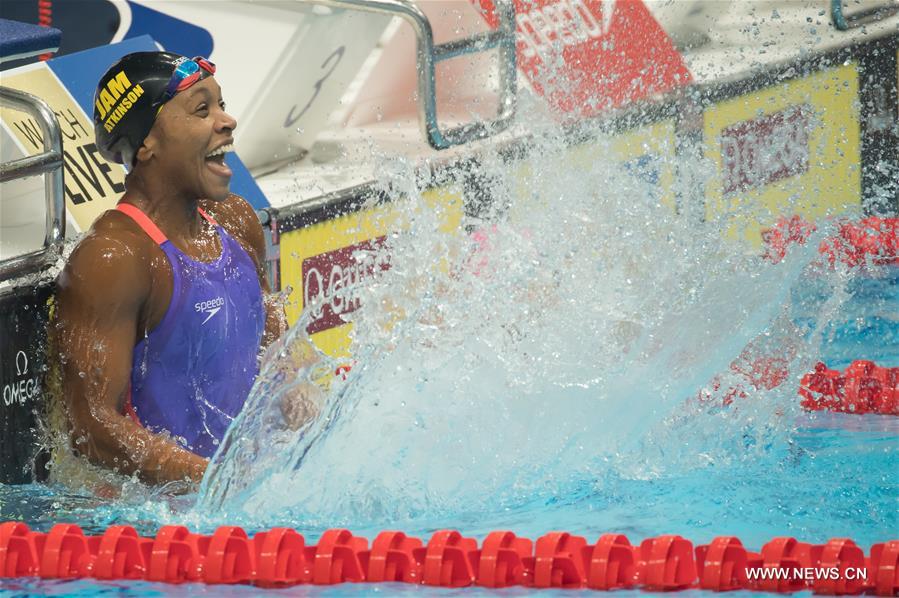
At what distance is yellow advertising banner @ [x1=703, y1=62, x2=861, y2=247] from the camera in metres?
5.60

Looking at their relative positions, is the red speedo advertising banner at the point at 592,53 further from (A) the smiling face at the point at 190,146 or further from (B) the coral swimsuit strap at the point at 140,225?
(B) the coral swimsuit strap at the point at 140,225

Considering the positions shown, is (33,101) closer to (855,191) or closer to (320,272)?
(320,272)

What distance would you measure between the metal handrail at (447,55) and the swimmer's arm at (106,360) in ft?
5.24

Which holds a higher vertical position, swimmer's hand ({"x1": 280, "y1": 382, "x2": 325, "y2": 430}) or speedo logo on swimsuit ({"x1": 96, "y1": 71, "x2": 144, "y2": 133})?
speedo logo on swimsuit ({"x1": 96, "y1": 71, "x2": 144, "y2": 133})

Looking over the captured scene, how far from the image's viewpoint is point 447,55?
452cm

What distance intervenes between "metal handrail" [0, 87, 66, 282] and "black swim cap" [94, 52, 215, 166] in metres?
0.17

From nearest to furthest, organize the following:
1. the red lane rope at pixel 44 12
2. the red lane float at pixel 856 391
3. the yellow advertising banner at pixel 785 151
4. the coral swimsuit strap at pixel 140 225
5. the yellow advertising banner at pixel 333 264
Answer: the coral swimsuit strap at pixel 140 225
the red lane float at pixel 856 391
the yellow advertising banner at pixel 333 264
the red lane rope at pixel 44 12
the yellow advertising banner at pixel 785 151

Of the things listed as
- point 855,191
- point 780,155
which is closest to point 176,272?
point 780,155

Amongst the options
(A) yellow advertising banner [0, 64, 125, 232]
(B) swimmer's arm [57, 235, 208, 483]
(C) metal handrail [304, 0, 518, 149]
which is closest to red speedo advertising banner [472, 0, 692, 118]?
(C) metal handrail [304, 0, 518, 149]

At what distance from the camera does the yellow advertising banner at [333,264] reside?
404 centimetres

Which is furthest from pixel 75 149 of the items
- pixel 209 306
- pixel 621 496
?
pixel 621 496

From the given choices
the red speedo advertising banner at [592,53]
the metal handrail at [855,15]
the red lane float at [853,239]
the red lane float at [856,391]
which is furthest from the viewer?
the metal handrail at [855,15]

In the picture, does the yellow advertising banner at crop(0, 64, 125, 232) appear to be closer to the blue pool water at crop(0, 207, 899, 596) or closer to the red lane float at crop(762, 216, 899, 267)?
the blue pool water at crop(0, 207, 899, 596)

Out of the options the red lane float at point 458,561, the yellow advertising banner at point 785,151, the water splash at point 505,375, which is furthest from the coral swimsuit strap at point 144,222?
the yellow advertising banner at point 785,151
